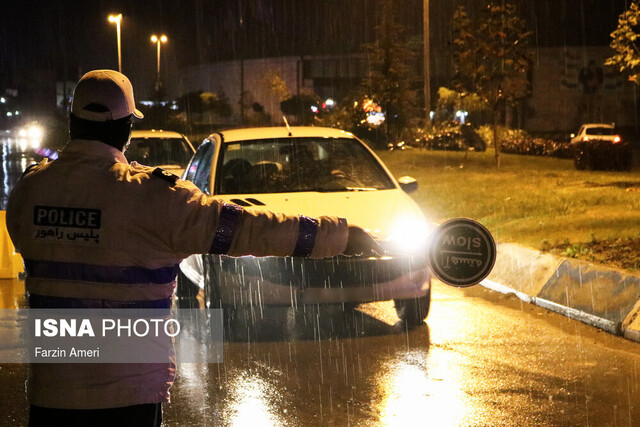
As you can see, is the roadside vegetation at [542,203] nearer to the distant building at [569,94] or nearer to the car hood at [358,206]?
the car hood at [358,206]

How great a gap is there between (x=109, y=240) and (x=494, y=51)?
2388 centimetres

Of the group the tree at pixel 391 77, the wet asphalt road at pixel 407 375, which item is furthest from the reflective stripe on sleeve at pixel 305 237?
the tree at pixel 391 77

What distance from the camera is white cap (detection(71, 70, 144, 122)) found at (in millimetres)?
3092

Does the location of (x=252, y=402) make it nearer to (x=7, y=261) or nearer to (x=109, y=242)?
(x=109, y=242)

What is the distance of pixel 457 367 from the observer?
296 inches

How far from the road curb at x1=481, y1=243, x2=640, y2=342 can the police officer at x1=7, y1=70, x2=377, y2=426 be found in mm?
6238

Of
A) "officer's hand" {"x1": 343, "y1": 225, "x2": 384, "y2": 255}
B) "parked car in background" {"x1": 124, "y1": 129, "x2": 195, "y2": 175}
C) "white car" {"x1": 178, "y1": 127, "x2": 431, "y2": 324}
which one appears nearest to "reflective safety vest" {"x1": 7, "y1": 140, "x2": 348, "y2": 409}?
"officer's hand" {"x1": 343, "y1": 225, "x2": 384, "y2": 255}

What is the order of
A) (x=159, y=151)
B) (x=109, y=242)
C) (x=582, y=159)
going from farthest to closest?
(x=582, y=159) → (x=159, y=151) → (x=109, y=242)

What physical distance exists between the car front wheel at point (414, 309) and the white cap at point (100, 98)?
593cm

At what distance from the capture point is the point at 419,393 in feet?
22.3

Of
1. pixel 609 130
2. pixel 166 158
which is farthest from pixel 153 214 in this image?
pixel 609 130

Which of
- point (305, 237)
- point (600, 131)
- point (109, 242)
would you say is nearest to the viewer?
point (109, 242)

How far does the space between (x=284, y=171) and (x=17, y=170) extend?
85.9ft

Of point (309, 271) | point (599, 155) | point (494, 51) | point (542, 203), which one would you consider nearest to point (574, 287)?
point (309, 271)
